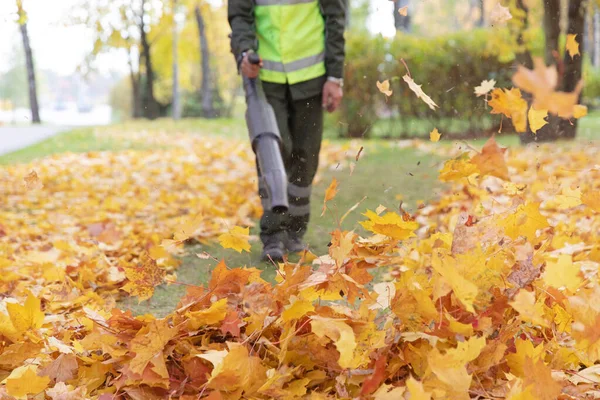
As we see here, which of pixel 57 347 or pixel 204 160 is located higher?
pixel 57 347

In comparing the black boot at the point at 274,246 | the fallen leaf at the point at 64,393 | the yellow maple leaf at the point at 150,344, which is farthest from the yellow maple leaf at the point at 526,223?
the black boot at the point at 274,246

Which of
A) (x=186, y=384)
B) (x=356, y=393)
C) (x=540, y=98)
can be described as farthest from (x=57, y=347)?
(x=540, y=98)

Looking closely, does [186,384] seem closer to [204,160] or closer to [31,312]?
[31,312]

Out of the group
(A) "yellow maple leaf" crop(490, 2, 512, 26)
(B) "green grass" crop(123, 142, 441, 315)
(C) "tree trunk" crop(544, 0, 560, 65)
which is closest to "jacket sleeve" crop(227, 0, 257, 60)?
(B) "green grass" crop(123, 142, 441, 315)

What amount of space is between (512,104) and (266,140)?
4.64 ft

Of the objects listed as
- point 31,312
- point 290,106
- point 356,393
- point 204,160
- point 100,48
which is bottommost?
point 204,160

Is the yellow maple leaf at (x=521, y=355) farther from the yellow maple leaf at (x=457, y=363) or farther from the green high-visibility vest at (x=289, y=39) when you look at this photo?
the green high-visibility vest at (x=289, y=39)

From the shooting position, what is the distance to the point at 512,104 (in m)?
1.84

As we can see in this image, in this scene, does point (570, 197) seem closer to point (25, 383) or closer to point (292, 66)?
point (292, 66)

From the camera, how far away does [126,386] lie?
1.62 meters

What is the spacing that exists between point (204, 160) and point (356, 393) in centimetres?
718

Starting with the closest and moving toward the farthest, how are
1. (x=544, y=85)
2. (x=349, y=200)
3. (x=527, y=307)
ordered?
(x=544, y=85)
(x=527, y=307)
(x=349, y=200)

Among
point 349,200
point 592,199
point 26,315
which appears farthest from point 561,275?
point 349,200

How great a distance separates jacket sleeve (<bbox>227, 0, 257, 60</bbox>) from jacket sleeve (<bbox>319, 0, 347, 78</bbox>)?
362 millimetres
